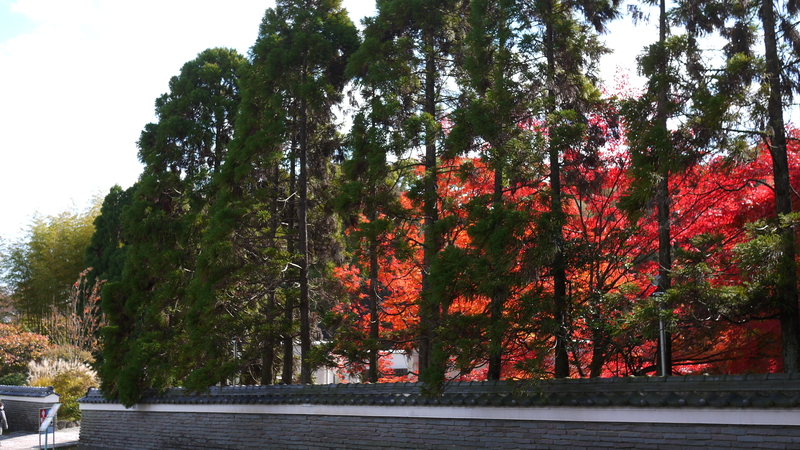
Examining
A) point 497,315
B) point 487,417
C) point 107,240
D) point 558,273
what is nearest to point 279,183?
point 497,315

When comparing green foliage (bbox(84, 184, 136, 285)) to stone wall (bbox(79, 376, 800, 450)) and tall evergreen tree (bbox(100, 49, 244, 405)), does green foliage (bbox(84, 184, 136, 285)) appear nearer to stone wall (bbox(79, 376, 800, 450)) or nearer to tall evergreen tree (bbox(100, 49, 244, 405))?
tall evergreen tree (bbox(100, 49, 244, 405))

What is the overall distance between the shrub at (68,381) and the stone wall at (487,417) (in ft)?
24.0

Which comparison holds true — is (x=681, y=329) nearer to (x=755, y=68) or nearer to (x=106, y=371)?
(x=755, y=68)

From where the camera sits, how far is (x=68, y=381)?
23516mm

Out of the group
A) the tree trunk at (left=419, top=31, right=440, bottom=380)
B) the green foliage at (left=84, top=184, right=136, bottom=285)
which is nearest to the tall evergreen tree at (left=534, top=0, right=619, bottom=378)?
the tree trunk at (left=419, top=31, right=440, bottom=380)

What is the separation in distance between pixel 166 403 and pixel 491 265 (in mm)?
9337

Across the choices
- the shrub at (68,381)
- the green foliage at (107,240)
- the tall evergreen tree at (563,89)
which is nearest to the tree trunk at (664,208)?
the tall evergreen tree at (563,89)

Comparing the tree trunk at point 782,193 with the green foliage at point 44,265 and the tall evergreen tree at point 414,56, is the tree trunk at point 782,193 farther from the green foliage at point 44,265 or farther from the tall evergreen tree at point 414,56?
the green foliage at point 44,265

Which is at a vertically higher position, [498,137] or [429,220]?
[498,137]

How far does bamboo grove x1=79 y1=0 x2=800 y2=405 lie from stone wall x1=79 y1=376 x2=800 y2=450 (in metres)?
0.56

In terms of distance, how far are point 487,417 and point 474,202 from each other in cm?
289

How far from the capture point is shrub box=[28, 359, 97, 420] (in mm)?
23203

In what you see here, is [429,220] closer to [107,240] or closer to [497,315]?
[497,315]

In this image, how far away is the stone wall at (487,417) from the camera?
7445mm
